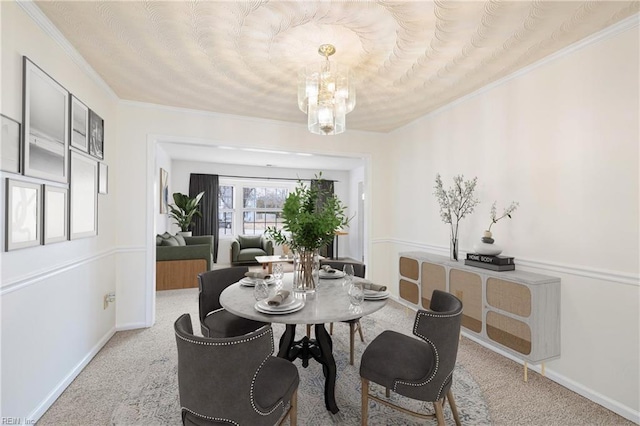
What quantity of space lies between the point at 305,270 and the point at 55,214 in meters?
1.76

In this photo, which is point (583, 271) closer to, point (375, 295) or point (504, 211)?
point (504, 211)

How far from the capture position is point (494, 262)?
257 centimetres

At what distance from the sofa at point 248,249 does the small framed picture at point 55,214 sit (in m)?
4.56

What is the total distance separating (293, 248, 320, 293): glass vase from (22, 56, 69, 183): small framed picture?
5.50 feet

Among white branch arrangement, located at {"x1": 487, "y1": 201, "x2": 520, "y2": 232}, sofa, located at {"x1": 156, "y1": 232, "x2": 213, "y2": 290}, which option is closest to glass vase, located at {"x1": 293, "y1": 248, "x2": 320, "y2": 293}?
white branch arrangement, located at {"x1": 487, "y1": 201, "x2": 520, "y2": 232}

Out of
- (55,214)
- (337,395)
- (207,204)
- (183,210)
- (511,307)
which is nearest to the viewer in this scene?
(55,214)

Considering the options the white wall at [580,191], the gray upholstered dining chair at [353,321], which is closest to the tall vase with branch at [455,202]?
the white wall at [580,191]

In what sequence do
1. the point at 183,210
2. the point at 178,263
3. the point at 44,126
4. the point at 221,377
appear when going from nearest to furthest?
1. the point at 221,377
2. the point at 44,126
3. the point at 178,263
4. the point at 183,210

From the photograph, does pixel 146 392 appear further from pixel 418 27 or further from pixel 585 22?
pixel 585 22

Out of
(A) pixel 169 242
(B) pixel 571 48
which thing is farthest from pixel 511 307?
(A) pixel 169 242

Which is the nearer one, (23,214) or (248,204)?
(23,214)

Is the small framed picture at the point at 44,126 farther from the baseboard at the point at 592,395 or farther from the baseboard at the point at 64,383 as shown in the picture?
the baseboard at the point at 592,395

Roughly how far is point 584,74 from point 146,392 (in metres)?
4.01

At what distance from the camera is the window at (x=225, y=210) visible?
7828 mm
